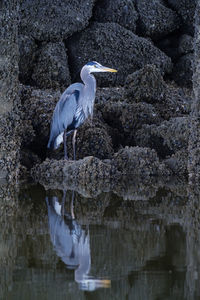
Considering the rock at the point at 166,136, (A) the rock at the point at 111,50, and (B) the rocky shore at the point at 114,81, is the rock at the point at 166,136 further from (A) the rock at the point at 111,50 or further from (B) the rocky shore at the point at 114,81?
(A) the rock at the point at 111,50

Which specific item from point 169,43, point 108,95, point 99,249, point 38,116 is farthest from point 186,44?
point 99,249

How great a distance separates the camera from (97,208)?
521 cm

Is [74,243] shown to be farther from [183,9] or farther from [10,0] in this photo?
[183,9]

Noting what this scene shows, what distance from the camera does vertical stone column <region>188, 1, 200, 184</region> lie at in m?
6.95

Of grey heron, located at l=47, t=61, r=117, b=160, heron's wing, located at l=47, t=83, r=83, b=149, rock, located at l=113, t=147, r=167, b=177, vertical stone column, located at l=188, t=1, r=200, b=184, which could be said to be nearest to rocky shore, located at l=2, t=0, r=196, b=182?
rock, located at l=113, t=147, r=167, b=177

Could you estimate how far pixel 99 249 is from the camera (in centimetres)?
354

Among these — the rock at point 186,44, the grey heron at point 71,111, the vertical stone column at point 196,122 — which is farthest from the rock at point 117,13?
the vertical stone column at point 196,122

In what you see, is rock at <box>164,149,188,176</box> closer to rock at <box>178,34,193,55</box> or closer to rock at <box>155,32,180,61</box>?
rock at <box>178,34,193,55</box>

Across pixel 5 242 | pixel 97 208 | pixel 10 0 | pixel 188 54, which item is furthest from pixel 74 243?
pixel 188 54

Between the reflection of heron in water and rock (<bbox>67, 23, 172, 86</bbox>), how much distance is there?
249 inches

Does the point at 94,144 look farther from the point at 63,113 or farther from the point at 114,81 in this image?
the point at 114,81

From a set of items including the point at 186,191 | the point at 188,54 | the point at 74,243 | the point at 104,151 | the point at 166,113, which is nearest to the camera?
the point at 74,243

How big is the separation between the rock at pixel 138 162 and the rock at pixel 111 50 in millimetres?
3499

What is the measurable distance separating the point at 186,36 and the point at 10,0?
17.1ft
